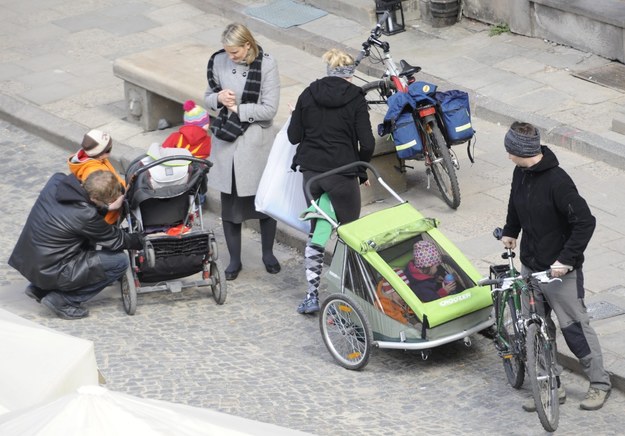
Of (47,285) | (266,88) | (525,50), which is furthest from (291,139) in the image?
(525,50)

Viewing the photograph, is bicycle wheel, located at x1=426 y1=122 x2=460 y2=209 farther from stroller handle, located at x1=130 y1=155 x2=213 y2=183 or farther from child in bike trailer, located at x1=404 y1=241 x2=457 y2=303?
child in bike trailer, located at x1=404 y1=241 x2=457 y2=303

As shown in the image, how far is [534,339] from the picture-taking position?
7.48 metres

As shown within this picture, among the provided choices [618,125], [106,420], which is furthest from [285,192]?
[106,420]

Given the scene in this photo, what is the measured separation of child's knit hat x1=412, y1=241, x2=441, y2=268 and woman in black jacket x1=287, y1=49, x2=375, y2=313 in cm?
85

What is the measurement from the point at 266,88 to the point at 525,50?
463 centimetres

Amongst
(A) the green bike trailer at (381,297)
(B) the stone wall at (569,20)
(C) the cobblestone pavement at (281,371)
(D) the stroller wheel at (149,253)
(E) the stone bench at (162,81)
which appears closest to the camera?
(C) the cobblestone pavement at (281,371)

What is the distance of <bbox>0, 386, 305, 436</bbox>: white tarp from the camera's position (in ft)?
15.7

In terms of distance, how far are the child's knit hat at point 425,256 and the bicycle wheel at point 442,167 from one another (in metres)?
2.02

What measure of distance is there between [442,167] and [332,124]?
1813 mm

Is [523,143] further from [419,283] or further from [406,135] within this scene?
[406,135]

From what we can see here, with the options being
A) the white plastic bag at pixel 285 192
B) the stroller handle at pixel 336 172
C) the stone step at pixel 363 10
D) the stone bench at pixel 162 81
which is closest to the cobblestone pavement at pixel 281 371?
the white plastic bag at pixel 285 192

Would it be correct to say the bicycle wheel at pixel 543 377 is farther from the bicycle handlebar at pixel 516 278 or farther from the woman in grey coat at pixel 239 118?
the woman in grey coat at pixel 239 118

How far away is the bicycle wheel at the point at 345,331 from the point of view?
8273 millimetres

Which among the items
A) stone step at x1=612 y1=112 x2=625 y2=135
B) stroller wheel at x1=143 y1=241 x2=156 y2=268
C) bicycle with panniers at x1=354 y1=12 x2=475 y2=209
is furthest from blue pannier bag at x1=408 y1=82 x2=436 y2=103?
stroller wheel at x1=143 y1=241 x2=156 y2=268
